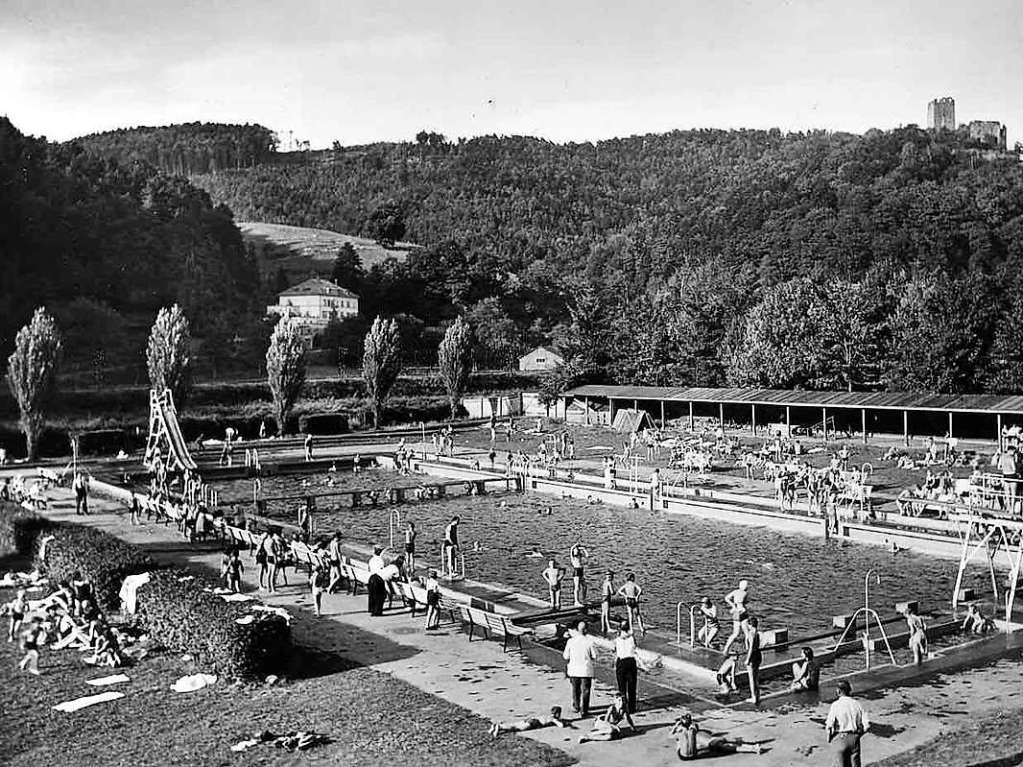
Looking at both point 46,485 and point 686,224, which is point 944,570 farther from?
point 686,224

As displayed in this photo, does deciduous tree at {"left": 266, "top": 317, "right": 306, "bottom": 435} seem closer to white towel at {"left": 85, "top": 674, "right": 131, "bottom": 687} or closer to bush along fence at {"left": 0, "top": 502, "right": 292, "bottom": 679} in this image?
bush along fence at {"left": 0, "top": 502, "right": 292, "bottom": 679}

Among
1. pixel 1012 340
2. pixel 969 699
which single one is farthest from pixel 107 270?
pixel 969 699

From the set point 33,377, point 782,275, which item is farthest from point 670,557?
point 782,275

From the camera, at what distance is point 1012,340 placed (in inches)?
2053

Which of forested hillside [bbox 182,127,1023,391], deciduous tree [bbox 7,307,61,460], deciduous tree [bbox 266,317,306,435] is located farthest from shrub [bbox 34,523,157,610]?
forested hillside [bbox 182,127,1023,391]

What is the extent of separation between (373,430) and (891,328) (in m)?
31.4

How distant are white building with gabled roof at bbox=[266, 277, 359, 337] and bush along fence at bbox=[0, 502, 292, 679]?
301 feet

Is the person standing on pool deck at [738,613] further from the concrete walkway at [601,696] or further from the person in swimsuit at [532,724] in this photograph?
the person in swimsuit at [532,724]

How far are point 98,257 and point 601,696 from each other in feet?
348

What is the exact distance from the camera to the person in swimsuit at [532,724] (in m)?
12.7

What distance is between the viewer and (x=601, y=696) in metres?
14.3

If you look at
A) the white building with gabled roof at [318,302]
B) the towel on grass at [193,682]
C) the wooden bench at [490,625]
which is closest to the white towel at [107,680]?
the towel on grass at [193,682]

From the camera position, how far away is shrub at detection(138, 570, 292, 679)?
1523 cm

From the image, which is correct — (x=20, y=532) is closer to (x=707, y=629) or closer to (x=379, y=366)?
(x=707, y=629)
